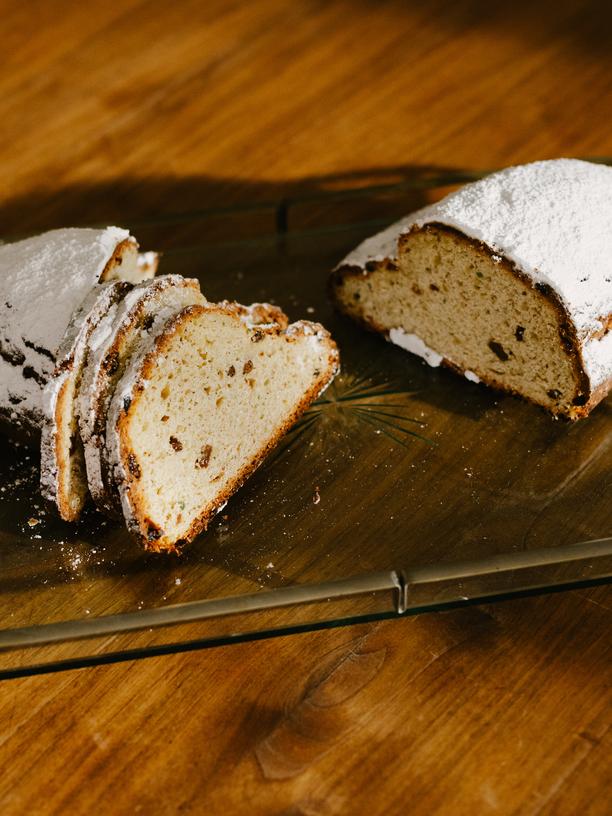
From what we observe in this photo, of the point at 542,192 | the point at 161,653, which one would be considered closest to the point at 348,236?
the point at 542,192

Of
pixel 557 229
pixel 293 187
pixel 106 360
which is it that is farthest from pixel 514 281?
pixel 293 187

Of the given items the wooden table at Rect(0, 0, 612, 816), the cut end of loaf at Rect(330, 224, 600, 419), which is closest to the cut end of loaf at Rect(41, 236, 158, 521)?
the wooden table at Rect(0, 0, 612, 816)

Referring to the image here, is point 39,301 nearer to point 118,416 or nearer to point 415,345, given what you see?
point 118,416

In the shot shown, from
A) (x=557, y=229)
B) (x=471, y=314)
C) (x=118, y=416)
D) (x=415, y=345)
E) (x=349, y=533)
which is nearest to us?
(x=118, y=416)

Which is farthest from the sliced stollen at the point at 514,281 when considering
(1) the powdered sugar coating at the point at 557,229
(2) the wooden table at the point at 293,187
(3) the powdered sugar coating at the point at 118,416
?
(3) the powdered sugar coating at the point at 118,416

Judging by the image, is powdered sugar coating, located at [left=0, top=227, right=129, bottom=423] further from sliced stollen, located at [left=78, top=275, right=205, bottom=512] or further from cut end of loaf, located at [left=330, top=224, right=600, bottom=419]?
cut end of loaf, located at [left=330, top=224, right=600, bottom=419]

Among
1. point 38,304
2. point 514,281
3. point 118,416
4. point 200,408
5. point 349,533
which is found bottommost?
point 349,533

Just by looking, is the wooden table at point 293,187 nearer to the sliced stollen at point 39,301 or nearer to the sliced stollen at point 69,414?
the sliced stollen at point 69,414

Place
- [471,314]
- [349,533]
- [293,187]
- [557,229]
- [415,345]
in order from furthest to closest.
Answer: [293,187]
[415,345]
[471,314]
[557,229]
[349,533]
